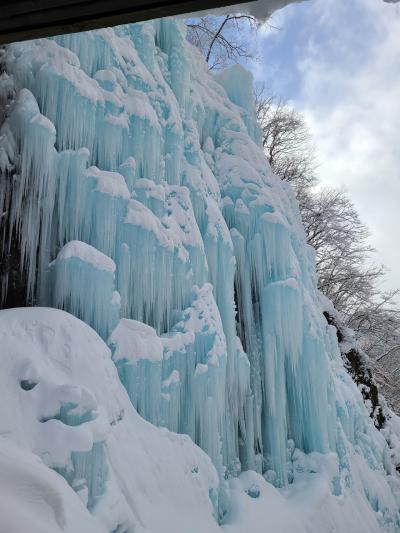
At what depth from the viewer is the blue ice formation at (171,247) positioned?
4.35 m

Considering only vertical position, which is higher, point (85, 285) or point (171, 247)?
point (171, 247)

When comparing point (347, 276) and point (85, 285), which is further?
point (347, 276)

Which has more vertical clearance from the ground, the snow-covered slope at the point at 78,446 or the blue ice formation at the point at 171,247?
the blue ice formation at the point at 171,247

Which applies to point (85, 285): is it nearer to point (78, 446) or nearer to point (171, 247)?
point (171, 247)

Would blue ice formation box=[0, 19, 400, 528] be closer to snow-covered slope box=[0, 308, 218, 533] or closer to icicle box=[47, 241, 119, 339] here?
icicle box=[47, 241, 119, 339]

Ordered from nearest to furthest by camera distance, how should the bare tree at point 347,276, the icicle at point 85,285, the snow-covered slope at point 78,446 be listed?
1. the snow-covered slope at point 78,446
2. the icicle at point 85,285
3. the bare tree at point 347,276

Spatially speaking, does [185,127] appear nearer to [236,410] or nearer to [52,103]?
[52,103]

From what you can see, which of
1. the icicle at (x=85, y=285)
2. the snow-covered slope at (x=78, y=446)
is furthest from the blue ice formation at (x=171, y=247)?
the snow-covered slope at (x=78, y=446)

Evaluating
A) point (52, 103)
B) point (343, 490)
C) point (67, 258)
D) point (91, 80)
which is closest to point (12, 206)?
point (67, 258)

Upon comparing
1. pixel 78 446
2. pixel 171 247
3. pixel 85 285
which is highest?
pixel 171 247

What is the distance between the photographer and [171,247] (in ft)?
16.5

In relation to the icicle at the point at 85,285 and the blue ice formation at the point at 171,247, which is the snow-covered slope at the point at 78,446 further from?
the blue ice formation at the point at 171,247

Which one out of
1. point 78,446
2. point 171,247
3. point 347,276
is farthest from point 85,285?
point 347,276

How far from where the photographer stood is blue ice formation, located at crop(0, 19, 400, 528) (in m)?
4.35
